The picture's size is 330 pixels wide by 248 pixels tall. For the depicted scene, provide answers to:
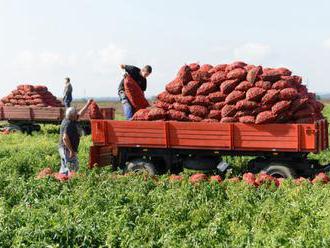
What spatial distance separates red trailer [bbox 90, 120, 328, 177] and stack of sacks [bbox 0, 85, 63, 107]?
1433 cm

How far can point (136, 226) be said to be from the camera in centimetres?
698

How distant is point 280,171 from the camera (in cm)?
1166

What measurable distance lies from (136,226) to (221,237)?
3.41ft

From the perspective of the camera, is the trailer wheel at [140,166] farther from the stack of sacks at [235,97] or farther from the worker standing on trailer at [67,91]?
the worker standing on trailer at [67,91]

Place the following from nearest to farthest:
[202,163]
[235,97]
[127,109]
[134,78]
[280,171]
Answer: [280,171]
[235,97]
[202,163]
[127,109]
[134,78]

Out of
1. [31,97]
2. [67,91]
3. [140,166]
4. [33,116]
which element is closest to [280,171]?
[140,166]

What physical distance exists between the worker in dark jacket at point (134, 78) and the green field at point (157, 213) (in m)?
3.29

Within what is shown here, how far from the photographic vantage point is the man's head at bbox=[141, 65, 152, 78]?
44.2 feet

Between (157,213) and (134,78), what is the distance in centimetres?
633

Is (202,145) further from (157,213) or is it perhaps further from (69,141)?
(157,213)

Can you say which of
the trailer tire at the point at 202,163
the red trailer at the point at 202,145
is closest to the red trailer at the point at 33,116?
the red trailer at the point at 202,145

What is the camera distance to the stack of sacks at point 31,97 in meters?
26.6

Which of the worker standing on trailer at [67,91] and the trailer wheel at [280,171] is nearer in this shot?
the trailer wheel at [280,171]

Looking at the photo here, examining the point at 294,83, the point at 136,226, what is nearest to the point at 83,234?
the point at 136,226
